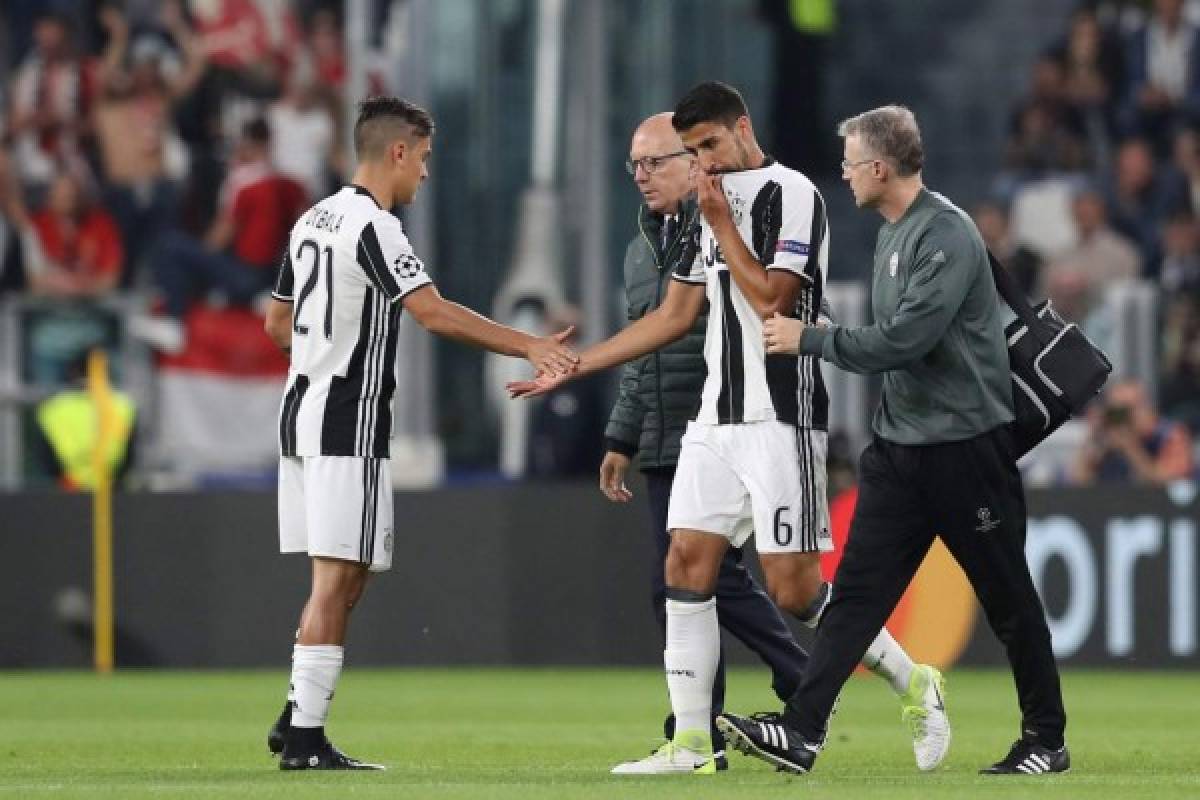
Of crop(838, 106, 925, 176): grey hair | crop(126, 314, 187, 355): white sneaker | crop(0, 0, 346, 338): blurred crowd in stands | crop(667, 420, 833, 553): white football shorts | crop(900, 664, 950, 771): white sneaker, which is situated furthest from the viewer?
crop(0, 0, 346, 338): blurred crowd in stands

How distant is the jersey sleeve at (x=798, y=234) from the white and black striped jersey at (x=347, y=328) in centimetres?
118

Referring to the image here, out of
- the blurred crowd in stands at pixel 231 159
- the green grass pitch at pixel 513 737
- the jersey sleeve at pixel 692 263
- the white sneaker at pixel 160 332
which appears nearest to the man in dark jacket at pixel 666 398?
the jersey sleeve at pixel 692 263

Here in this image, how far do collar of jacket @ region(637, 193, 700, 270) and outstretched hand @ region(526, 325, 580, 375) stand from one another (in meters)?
0.54

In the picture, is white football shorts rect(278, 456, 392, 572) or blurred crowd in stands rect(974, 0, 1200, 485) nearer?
white football shorts rect(278, 456, 392, 572)

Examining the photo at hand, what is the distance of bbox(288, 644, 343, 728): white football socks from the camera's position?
30.9 feet

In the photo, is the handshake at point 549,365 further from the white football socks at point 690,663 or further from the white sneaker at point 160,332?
the white sneaker at point 160,332

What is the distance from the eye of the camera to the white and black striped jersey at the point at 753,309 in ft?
29.8

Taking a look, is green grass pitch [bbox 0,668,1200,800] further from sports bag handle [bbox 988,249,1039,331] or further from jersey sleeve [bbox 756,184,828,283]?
jersey sleeve [bbox 756,184,828,283]

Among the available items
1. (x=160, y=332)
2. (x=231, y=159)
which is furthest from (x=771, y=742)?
(x=231, y=159)

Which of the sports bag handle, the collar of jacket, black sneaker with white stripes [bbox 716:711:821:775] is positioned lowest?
black sneaker with white stripes [bbox 716:711:821:775]

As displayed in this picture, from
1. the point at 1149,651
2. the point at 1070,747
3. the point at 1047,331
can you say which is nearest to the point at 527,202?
the point at 1149,651

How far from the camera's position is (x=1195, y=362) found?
1933 cm

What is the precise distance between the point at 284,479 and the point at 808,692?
190 cm

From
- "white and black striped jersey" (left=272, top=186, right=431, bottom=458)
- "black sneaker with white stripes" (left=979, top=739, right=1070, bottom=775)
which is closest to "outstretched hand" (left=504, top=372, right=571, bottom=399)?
"white and black striped jersey" (left=272, top=186, right=431, bottom=458)
